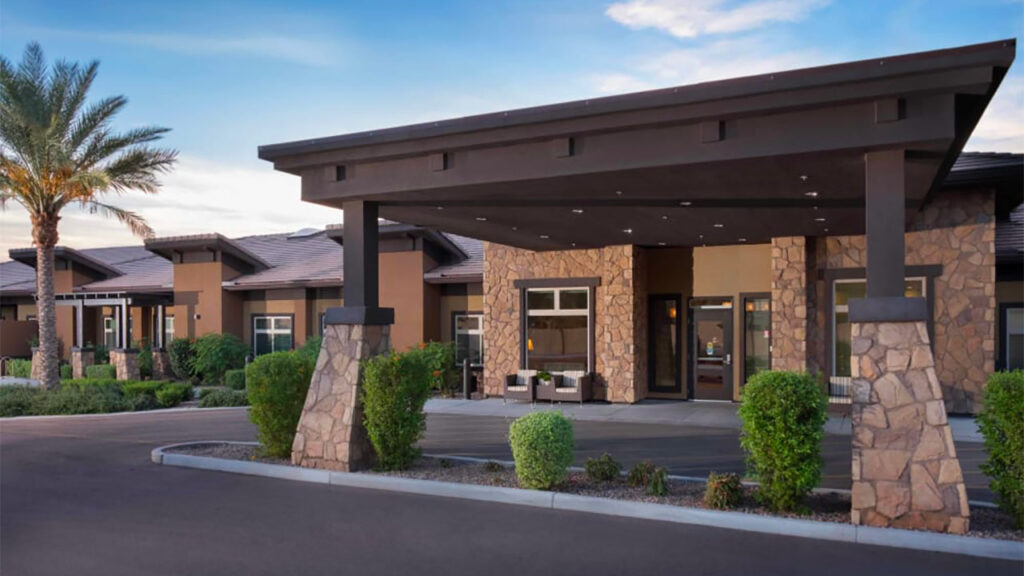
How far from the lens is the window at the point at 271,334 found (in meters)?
26.4

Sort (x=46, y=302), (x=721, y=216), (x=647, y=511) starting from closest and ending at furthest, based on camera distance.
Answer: (x=647, y=511)
(x=721, y=216)
(x=46, y=302)

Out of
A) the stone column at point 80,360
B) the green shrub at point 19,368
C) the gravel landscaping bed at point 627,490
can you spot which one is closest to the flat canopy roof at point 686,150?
the gravel landscaping bed at point 627,490

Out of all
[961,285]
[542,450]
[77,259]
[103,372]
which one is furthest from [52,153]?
[961,285]

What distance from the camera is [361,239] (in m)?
11.2

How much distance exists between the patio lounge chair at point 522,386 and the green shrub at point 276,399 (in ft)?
27.1

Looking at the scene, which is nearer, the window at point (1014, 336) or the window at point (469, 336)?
the window at point (1014, 336)

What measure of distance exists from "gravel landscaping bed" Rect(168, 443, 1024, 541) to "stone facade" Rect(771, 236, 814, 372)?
310 inches

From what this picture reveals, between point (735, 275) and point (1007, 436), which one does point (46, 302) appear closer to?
point (735, 275)

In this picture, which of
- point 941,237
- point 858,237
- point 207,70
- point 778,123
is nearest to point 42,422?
point 207,70

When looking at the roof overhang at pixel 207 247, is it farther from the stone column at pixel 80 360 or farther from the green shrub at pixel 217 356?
the stone column at pixel 80 360

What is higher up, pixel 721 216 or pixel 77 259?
pixel 77 259

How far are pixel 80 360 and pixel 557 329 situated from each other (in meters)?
16.9

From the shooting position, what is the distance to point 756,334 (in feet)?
60.0

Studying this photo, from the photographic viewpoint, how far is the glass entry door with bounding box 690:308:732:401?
61.3ft
